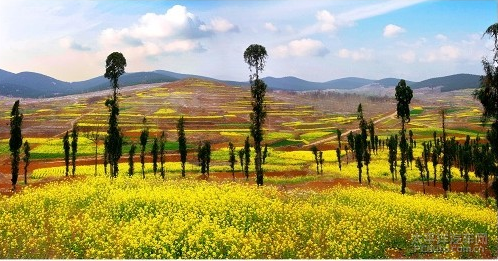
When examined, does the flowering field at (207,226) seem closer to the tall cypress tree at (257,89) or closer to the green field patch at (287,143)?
the tall cypress tree at (257,89)

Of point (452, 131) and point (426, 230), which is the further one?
point (452, 131)

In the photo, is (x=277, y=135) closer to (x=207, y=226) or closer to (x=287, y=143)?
(x=287, y=143)

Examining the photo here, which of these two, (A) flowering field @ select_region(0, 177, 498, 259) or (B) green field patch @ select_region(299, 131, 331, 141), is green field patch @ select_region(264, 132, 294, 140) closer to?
(B) green field patch @ select_region(299, 131, 331, 141)

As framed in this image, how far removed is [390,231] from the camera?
18578mm

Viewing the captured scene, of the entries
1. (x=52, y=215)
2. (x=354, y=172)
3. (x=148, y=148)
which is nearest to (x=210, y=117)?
(x=148, y=148)

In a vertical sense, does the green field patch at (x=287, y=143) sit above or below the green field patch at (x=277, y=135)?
below

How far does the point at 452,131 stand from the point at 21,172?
146 m

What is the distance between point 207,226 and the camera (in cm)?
1686

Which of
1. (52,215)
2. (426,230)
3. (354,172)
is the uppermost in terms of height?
(52,215)

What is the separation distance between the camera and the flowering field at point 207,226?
15.2 m

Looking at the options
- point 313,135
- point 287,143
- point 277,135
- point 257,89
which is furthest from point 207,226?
point 313,135

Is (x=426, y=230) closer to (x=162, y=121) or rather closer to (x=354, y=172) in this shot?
(x=354, y=172)

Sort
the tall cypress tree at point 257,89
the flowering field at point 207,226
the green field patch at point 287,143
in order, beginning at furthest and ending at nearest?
the green field patch at point 287,143
the tall cypress tree at point 257,89
the flowering field at point 207,226

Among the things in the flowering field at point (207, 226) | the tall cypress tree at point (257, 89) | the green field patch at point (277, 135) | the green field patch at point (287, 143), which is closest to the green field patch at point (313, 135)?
the green field patch at point (277, 135)
